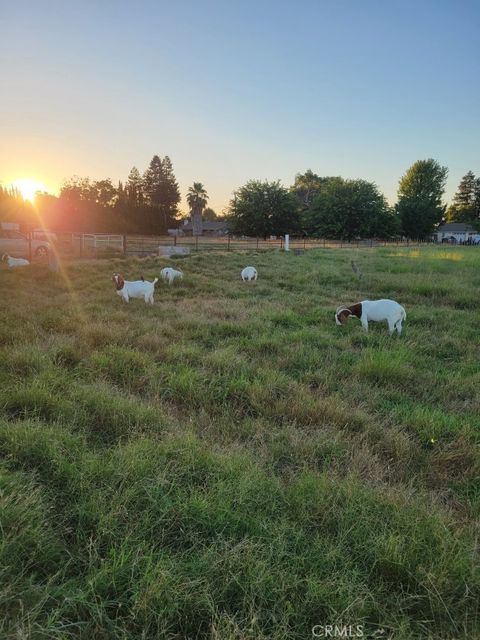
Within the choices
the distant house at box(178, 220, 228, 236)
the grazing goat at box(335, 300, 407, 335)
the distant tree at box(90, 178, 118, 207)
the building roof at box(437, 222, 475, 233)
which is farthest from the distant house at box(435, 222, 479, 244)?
the grazing goat at box(335, 300, 407, 335)

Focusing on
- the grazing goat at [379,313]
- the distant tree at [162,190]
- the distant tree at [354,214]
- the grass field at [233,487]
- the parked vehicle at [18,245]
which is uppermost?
the distant tree at [162,190]

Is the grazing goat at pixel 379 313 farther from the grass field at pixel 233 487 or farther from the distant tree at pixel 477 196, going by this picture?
the distant tree at pixel 477 196

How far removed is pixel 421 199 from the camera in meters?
68.5

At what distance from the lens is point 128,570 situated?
6.10 feet

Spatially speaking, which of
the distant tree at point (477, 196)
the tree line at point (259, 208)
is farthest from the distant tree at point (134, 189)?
the distant tree at point (477, 196)

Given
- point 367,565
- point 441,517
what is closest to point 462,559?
point 441,517

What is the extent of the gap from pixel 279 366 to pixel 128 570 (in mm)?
3220

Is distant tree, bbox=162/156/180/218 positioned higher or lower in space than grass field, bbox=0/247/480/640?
higher

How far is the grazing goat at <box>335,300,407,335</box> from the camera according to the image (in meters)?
6.48

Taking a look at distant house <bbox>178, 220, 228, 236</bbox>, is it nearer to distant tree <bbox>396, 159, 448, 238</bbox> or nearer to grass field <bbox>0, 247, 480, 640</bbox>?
distant tree <bbox>396, 159, 448, 238</bbox>

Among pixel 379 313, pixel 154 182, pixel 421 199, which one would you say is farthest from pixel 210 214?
pixel 379 313

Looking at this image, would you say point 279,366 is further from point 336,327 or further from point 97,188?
point 97,188

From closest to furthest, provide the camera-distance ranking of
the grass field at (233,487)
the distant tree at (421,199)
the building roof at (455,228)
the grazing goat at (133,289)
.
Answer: the grass field at (233,487) < the grazing goat at (133,289) < the distant tree at (421,199) < the building roof at (455,228)

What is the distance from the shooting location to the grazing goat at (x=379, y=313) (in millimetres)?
6484
